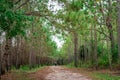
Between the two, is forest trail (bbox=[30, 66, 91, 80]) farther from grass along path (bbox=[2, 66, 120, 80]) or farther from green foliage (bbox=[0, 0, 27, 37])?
green foliage (bbox=[0, 0, 27, 37])

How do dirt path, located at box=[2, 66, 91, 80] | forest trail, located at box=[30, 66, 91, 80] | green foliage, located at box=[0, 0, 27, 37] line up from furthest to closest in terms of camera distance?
dirt path, located at box=[2, 66, 91, 80] → forest trail, located at box=[30, 66, 91, 80] → green foliage, located at box=[0, 0, 27, 37]

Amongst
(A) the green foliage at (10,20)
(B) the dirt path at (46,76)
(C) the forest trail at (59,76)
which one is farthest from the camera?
(B) the dirt path at (46,76)

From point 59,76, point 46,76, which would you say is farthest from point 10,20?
point 46,76

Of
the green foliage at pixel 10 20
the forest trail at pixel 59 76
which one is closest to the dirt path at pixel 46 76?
the forest trail at pixel 59 76

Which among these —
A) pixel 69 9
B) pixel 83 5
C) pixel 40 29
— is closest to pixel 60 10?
pixel 69 9

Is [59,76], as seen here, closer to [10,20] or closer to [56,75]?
[56,75]

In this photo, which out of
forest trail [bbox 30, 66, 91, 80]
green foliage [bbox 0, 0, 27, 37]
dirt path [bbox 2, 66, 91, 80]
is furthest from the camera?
dirt path [bbox 2, 66, 91, 80]

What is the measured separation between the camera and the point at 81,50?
45.5m

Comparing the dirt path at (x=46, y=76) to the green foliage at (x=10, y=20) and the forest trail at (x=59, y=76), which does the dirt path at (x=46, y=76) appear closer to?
the forest trail at (x=59, y=76)

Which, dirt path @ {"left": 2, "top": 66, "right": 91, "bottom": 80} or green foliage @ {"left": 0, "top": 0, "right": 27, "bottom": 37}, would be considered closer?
green foliage @ {"left": 0, "top": 0, "right": 27, "bottom": 37}

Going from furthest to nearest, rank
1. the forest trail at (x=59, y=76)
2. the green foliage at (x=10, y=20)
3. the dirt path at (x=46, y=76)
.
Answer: the dirt path at (x=46, y=76) → the forest trail at (x=59, y=76) → the green foliage at (x=10, y=20)

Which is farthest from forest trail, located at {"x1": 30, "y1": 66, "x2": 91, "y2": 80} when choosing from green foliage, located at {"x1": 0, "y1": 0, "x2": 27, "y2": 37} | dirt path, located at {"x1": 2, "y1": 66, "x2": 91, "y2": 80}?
green foliage, located at {"x1": 0, "y1": 0, "x2": 27, "y2": 37}

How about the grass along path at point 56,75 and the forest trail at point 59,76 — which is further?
the grass along path at point 56,75

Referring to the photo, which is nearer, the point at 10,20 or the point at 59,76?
the point at 10,20
